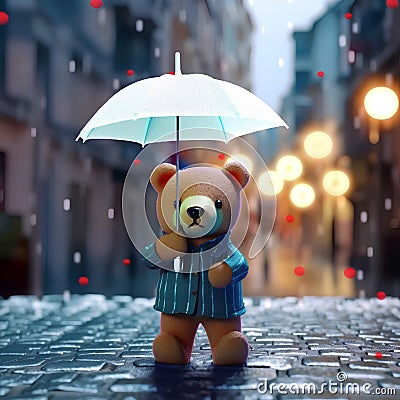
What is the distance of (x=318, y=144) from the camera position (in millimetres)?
7402

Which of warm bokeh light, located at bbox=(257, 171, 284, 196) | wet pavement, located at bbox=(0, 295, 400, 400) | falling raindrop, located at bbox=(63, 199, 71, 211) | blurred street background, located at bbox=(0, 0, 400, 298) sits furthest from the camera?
falling raindrop, located at bbox=(63, 199, 71, 211)

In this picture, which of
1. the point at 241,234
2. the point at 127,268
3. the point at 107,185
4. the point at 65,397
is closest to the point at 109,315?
the point at 127,268

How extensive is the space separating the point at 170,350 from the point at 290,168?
13.3ft

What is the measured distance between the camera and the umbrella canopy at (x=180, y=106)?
346 cm

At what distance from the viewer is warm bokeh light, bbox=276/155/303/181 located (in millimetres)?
7496

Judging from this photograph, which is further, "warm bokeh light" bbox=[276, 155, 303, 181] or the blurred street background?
"warm bokeh light" bbox=[276, 155, 303, 181]

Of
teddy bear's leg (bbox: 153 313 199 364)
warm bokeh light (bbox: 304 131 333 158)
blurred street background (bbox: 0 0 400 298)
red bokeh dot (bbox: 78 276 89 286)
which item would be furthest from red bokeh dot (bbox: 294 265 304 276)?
teddy bear's leg (bbox: 153 313 199 364)

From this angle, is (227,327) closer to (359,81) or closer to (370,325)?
(370,325)

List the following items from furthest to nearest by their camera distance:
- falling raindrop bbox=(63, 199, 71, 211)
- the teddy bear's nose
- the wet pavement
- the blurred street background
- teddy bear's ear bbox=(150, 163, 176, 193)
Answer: falling raindrop bbox=(63, 199, 71, 211)
the blurred street background
teddy bear's ear bbox=(150, 163, 176, 193)
the teddy bear's nose
the wet pavement

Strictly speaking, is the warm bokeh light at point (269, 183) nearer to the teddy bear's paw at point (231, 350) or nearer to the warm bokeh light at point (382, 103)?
the warm bokeh light at point (382, 103)

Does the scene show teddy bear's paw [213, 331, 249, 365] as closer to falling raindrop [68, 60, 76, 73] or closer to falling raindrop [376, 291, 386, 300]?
falling raindrop [376, 291, 386, 300]

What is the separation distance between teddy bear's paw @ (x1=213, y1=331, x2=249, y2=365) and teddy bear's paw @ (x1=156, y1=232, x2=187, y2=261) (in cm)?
57

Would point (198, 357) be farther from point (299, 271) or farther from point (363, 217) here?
point (363, 217)

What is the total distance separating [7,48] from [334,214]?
4.06 m
